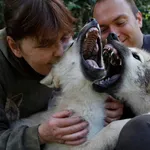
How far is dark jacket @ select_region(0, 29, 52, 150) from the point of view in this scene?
263 centimetres

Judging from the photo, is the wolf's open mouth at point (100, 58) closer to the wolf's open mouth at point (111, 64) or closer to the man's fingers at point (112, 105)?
the wolf's open mouth at point (111, 64)

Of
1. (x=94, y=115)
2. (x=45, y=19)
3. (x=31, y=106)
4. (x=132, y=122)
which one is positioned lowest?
(x=31, y=106)

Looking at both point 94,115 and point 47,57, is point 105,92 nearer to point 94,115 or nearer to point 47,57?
point 94,115

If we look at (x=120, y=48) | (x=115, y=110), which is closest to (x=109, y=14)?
(x=120, y=48)

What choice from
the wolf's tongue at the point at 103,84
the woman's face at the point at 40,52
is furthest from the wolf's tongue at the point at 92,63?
the woman's face at the point at 40,52

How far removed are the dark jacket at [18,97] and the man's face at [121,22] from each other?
876mm

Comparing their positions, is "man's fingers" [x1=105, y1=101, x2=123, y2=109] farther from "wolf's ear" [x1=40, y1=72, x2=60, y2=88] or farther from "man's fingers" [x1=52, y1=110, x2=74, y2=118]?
"wolf's ear" [x1=40, y1=72, x2=60, y2=88]

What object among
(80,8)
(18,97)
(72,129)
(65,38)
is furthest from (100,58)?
(80,8)

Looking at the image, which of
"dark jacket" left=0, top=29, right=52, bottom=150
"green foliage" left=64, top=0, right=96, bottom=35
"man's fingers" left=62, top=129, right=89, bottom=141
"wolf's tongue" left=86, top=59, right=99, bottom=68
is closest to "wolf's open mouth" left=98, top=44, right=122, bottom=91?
Result: "wolf's tongue" left=86, top=59, right=99, bottom=68

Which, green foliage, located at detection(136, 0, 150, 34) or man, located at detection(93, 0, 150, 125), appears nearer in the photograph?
man, located at detection(93, 0, 150, 125)

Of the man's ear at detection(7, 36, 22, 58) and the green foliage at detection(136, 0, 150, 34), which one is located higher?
the man's ear at detection(7, 36, 22, 58)

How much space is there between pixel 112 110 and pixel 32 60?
0.70 meters

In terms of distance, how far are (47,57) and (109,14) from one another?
1105 mm

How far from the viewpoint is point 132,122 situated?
221 centimetres
